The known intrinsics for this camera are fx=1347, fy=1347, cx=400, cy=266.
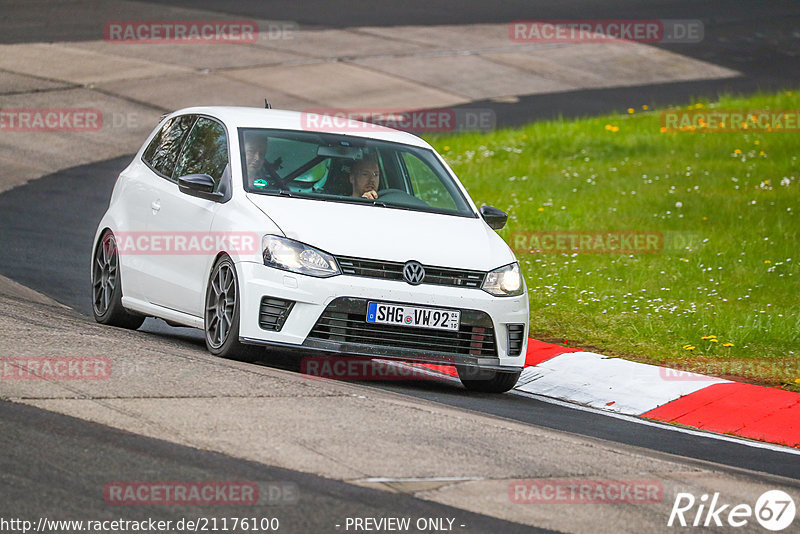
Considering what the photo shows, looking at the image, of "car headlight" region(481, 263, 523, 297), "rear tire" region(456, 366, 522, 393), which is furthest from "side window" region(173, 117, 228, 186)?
"rear tire" region(456, 366, 522, 393)

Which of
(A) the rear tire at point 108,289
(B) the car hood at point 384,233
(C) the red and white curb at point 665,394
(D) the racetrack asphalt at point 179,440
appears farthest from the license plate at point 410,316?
(A) the rear tire at point 108,289

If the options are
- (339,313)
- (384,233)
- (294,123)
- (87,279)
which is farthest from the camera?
(87,279)

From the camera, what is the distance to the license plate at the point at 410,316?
854 cm

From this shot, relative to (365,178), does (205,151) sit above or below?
above

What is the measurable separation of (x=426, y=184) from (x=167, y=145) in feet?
7.04

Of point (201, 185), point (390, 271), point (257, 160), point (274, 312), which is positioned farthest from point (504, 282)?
point (201, 185)

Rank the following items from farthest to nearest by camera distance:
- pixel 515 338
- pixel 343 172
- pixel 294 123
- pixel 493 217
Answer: pixel 294 123 < pixel 493 217 < pixel 343 172 < pixel 515 338

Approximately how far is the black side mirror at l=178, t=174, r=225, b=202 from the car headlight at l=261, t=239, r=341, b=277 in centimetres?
84

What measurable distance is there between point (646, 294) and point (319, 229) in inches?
214

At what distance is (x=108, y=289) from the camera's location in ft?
34.9

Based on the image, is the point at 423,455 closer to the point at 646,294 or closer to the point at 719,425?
the point at 719,425

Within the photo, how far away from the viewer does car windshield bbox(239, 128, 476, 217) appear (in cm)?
948

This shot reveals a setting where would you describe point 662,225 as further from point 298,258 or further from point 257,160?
point 298,258

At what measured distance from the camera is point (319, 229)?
28.6 feet
